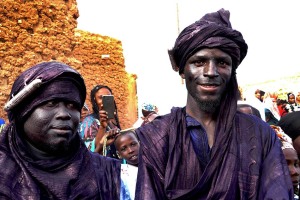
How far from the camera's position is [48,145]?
2645mm

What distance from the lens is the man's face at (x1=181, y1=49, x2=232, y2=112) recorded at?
2289 millimetres

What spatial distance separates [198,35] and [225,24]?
19cm

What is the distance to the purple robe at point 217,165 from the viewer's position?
83.2 inches

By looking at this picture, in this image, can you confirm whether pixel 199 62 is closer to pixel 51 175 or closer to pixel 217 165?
pixel 217 165

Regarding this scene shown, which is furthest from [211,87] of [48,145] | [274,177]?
[48,145]

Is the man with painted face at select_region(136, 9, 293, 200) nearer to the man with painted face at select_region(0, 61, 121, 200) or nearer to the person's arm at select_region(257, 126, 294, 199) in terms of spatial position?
the person's arm at select_region(257, 126, 294, 199)

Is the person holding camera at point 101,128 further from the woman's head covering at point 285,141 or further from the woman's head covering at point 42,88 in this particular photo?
the woman's head covering at point 42,88

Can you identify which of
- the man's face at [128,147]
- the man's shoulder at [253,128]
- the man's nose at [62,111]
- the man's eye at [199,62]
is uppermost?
the man's eye at [199,62]

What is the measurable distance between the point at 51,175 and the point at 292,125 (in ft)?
6.87

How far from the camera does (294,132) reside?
3.64 meters

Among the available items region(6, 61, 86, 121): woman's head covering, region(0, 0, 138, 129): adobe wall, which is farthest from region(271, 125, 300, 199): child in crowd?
region(0, 0, 138, 129): adobe wall

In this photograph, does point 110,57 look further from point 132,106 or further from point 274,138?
point 274,138

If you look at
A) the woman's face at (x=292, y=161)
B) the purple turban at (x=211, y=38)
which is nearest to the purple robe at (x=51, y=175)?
the purple turban at (x=211, y=38)

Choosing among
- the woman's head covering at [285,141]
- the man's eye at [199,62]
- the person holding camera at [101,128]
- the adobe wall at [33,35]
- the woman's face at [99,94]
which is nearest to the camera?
the man's eye at [199,62]
